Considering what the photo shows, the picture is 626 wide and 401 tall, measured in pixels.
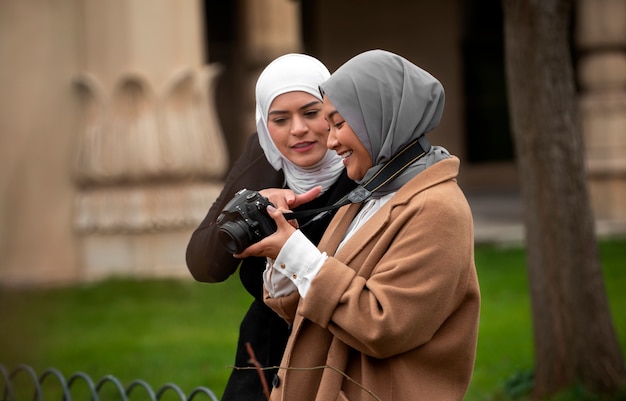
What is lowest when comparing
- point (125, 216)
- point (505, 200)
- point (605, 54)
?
point (505, 200)

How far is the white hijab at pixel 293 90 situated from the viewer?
10.1 feet

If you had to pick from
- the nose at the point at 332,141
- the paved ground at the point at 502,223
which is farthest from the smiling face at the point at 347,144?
the paved ground at the point at 502,223

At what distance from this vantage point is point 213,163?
1012 cm

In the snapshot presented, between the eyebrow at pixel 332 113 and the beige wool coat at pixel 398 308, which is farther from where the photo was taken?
the eyebrow at pixel 332 113

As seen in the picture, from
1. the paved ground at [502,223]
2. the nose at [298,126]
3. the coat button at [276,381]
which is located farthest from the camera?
the paved ground at [502,223]

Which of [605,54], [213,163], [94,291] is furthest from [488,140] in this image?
[94,291]

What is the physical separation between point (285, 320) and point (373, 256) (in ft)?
1.58

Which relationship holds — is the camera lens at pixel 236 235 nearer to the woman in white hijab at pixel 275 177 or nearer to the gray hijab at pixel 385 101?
the woman in white hijab at pixel 275 177

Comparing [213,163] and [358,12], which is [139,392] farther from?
[358,12]

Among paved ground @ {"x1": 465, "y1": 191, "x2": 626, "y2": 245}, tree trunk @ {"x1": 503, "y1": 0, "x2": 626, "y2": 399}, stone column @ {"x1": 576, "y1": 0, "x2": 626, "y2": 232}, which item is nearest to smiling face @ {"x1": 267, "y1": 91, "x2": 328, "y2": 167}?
tree trunk @ {"x1": 503, "y1": 0, "x2": 626, "y2": 399}

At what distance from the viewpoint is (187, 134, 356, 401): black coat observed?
3.13 metres

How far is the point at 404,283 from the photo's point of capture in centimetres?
260

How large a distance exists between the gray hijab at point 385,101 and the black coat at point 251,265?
434 millimetres

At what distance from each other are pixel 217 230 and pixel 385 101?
26.4 inches
